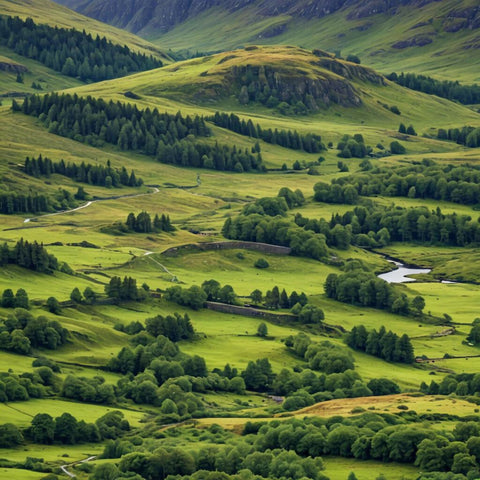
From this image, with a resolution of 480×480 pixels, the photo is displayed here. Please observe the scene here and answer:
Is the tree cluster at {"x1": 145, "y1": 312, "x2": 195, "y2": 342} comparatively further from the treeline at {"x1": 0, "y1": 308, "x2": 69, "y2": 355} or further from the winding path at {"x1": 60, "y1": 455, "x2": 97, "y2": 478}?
the winding path at {"x1": 60, "y1": 455, "x2": 97, "y2": 478}

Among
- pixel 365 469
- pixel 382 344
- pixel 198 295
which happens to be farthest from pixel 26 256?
pixel 365 469

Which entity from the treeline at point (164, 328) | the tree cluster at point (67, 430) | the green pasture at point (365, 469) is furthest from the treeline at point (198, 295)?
the green pasture at point (365, 469)

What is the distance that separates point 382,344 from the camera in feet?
570

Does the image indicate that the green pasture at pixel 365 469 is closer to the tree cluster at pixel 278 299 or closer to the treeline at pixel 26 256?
the tree cluster at pixel 278 299

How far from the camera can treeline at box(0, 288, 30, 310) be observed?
160625mm

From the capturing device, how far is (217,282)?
19738 centimetres

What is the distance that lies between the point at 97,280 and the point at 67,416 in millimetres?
74013

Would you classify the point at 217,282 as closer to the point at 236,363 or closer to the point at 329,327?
the point at 329,327

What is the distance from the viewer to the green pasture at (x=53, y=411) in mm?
123000

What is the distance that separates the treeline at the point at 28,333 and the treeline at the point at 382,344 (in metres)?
43.7

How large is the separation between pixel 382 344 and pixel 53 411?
200 ft

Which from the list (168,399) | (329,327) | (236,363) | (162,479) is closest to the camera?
(162,479)

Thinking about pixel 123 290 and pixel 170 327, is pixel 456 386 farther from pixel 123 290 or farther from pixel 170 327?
pixel 123 290

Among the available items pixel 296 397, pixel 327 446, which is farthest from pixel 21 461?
pixel 296 397
